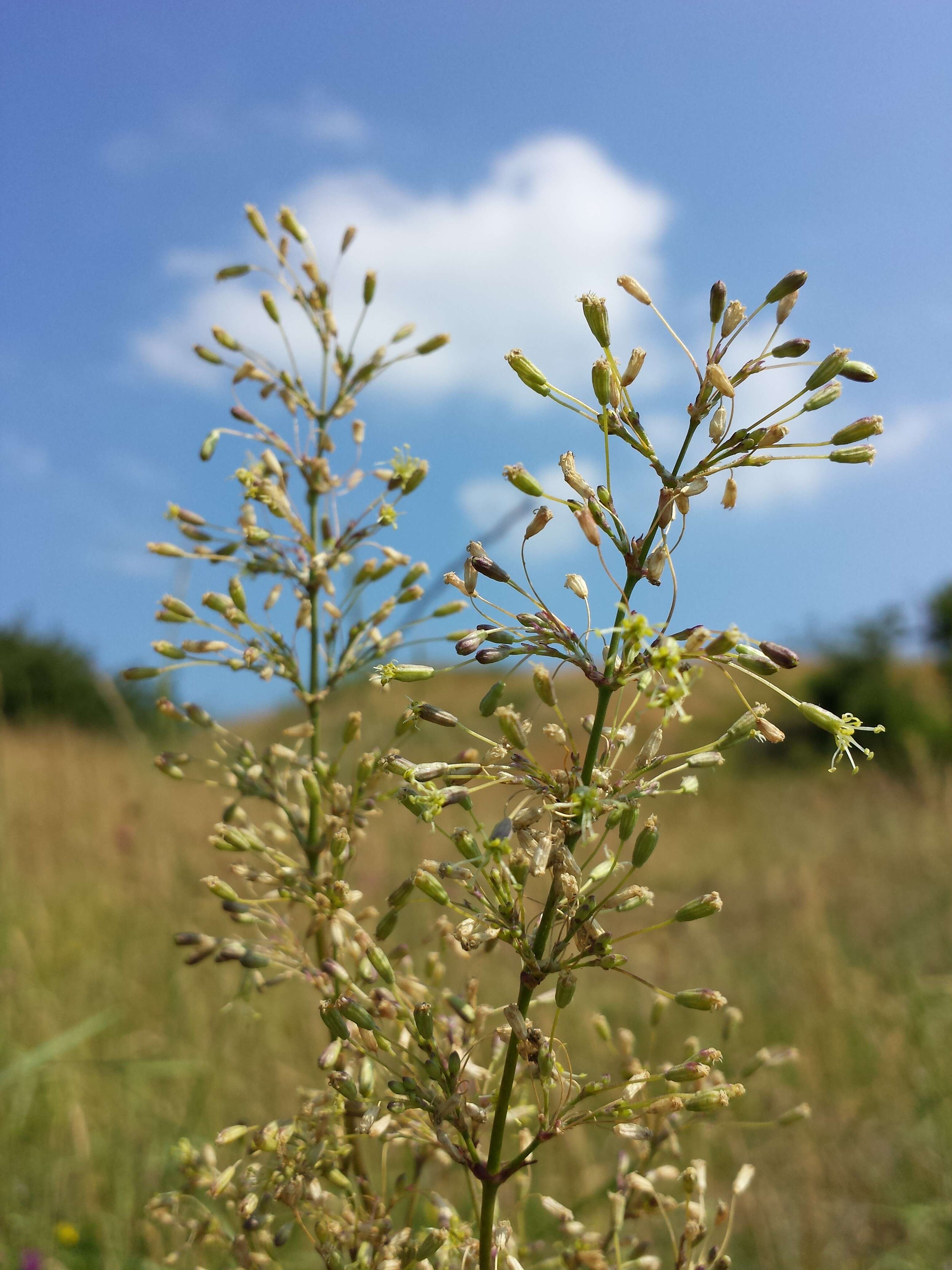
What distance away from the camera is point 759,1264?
3.68 meters

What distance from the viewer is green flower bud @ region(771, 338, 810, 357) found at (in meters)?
1.34

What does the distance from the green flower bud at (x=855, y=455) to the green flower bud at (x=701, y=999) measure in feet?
2.64

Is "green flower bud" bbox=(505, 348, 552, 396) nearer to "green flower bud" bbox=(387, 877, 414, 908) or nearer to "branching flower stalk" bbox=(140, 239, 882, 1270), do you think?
"branching flower stalk" bbox=(140, 239, 882, 1270)

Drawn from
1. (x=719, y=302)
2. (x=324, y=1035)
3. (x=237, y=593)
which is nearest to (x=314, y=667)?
(x=237, y=593)

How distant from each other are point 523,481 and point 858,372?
20.3 inches

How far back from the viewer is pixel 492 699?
1.35 metres

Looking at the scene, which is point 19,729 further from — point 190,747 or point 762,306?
point 762,306

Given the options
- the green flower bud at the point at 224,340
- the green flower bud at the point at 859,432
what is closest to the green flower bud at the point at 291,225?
the green flower bud at the point at 224,340

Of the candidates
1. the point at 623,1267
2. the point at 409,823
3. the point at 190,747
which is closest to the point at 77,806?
the point at 190,747

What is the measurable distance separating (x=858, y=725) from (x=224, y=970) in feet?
17.5

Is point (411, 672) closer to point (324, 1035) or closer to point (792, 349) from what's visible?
point (792, 349)

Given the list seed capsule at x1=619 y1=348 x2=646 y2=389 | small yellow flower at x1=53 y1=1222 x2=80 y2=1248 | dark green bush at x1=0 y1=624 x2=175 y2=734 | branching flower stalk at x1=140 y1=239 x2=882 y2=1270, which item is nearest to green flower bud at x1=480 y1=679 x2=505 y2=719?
branching flower stalk at x1=140 y1=239 x2=882 y2=1270

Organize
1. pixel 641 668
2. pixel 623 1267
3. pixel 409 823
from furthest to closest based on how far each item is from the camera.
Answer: pixel 409 823, pixel 623 1267, pixel 641 668

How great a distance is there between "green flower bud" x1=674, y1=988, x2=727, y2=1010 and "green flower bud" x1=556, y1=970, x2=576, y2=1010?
201 mm
